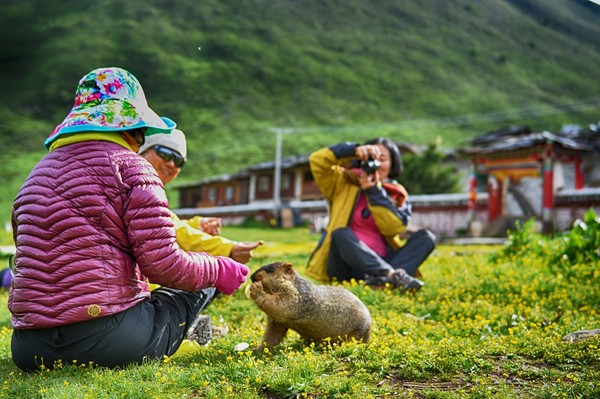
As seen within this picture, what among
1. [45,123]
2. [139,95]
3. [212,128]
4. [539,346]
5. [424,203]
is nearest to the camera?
[139,95]

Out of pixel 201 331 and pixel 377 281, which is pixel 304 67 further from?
pixel 201 331

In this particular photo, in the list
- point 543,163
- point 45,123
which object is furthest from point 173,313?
point 45,123

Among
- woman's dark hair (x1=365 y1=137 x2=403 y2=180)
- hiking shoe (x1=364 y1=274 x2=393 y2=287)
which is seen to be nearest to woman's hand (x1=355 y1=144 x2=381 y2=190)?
woman's dark hair (x1=365 y1=137 x2=403 y2=180)

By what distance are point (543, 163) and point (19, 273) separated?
73.2 ft

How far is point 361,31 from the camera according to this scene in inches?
3858

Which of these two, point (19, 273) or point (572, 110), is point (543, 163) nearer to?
point (19, 273)

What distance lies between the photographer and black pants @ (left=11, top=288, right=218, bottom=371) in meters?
3.48

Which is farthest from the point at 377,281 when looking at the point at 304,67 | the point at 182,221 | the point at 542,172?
the point at 304,67

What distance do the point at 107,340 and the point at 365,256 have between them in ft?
12.1

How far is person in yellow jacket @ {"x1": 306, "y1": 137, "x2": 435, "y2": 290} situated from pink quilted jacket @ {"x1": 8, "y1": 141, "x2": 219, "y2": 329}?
3.40m

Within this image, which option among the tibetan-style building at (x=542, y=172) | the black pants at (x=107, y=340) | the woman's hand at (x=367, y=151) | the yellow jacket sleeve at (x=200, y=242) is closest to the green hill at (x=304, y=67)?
the tibetan-style building at (x=542, y=172)

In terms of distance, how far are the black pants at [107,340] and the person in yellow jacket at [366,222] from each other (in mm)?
3260

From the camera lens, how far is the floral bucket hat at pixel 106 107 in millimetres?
3506

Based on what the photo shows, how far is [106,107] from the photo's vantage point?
3.54 m
